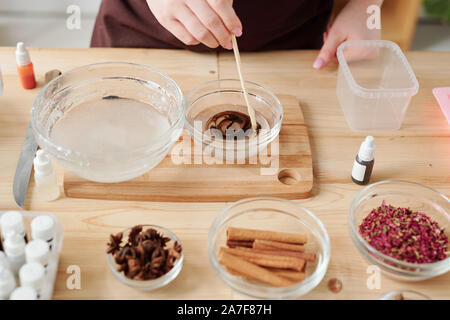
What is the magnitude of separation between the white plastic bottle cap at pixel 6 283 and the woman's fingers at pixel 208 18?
73cm

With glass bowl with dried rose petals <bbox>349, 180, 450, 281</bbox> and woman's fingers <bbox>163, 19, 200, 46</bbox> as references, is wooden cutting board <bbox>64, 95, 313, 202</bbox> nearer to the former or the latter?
glass bowl with dried rose petals <bbox>349, 180, 450, 281</bbox>

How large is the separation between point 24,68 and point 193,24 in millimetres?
499

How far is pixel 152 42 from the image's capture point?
5.44 ft

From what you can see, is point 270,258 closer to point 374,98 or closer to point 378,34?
point 374,98

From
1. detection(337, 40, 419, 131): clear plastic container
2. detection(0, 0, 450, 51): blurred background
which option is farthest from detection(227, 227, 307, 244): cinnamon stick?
detection(0, 0, 450, 51): blurred background

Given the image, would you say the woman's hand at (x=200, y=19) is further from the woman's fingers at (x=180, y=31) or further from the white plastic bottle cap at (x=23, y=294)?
the white plastic bottle cap at (x=23, y=294)

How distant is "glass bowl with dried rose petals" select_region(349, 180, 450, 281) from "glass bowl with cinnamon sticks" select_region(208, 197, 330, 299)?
0.31 ft

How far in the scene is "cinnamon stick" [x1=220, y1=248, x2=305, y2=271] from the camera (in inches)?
39.5

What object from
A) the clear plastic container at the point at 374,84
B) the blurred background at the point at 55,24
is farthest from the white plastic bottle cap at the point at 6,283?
the blurred background at the point at 55,24

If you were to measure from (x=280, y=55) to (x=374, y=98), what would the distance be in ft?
1.42

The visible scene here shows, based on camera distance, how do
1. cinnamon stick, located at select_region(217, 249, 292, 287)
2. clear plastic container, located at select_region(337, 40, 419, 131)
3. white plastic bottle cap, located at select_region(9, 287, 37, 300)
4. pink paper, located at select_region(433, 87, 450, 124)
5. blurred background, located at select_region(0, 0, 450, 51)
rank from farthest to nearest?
blurred background, located at select_region(0, 0, 450, 51) → pink paper, located at select_region(433, 87, 450, 124) → clear plastic container, located at select_region(337, 40, 419, 131) → cinnamon stick, located at select_region(217, 249, 292, 287) → white plastic bottle cap, located at select_region(9, 287, 37, 300)

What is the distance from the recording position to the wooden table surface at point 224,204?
3.30ft

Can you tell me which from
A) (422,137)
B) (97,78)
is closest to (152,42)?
(97,78)

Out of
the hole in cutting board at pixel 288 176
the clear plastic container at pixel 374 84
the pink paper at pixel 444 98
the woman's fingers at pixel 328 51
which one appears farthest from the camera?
the woman's fingers at pixel 328 51
